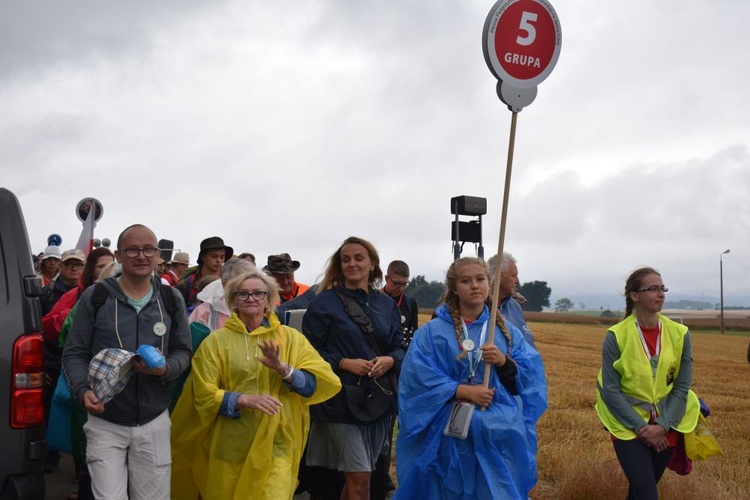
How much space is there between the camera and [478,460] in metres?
4.08

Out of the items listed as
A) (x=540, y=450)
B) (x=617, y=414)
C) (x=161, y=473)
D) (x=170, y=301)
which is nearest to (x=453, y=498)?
(x=617, y=414)

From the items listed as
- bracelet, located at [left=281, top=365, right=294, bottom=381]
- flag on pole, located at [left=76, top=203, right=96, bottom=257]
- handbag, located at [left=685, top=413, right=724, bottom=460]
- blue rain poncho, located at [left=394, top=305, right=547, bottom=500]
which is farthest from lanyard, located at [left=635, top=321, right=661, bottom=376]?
flag on pole, located at [left=76, top=203, right=96, bottom=257]

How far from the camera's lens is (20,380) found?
3660 mm

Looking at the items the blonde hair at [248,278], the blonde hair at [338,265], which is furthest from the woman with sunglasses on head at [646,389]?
the blonde hair at [248,278]

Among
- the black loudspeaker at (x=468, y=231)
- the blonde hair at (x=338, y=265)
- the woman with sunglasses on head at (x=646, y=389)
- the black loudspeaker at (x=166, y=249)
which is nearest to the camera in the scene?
the woman with sunglasses on head at (x=646, y=389)

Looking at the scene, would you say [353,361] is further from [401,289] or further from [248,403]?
[401,289]

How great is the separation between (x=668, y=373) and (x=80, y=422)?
384 centimetres

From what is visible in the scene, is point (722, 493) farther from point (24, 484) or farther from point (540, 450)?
point (24, 484)

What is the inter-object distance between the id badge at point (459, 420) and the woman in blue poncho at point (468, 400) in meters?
0.04

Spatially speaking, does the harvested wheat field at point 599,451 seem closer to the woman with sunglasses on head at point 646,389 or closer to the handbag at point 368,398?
the woman with sunglasses on head at point 646,389

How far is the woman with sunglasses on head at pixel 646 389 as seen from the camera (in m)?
4.70

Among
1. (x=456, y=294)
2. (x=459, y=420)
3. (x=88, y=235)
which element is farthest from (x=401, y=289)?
(x=88, y=235)

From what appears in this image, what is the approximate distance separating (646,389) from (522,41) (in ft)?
7.75

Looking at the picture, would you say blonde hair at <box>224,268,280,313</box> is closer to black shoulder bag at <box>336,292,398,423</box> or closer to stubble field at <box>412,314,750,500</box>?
black shoulder bag at <box>336,292,398,423</box>
